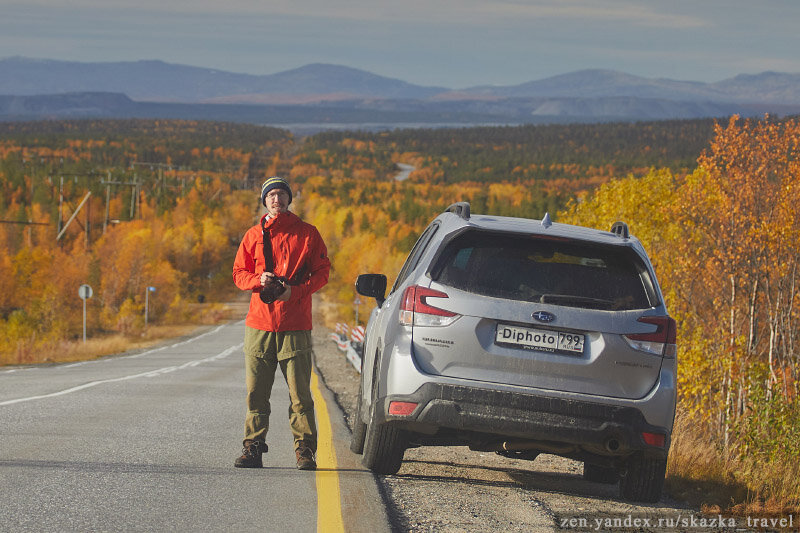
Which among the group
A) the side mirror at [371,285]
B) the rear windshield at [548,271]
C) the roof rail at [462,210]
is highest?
the roof rail at [462,210]

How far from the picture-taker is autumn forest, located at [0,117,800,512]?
1303 centimetres

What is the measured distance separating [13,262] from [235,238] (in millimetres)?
64288

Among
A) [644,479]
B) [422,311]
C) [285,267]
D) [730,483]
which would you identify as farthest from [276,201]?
[730,483]

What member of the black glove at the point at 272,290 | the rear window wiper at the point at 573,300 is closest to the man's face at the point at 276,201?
the black glove at the point at 272,290

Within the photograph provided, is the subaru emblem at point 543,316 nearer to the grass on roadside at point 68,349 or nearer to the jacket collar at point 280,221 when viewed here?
the jacket collar at point 280,221

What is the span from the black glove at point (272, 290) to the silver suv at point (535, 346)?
3.17ft

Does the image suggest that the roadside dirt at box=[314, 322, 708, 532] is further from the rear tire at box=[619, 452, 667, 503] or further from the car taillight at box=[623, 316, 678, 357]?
the car taillight at box=[623, 316, 678, 357]

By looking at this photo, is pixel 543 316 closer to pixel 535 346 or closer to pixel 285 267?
pixel 535 346

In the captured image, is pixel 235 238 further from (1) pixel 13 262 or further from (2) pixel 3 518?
(2) pixel 3 518

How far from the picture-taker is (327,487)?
20.8 feet

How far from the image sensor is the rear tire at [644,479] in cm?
642

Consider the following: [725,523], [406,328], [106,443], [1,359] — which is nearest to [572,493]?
[725,523]

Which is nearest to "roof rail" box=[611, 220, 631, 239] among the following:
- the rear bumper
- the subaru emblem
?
the subaru emblem

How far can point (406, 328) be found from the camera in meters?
Result: 6.11
